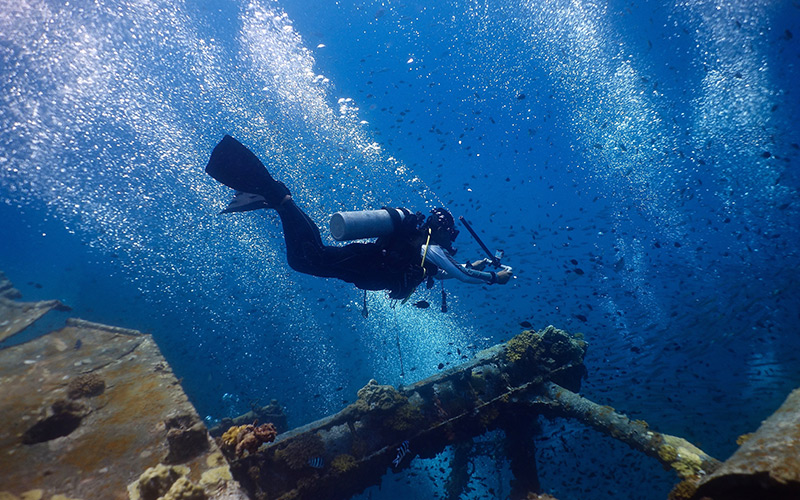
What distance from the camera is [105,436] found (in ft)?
13.0

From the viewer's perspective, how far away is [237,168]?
184 inches

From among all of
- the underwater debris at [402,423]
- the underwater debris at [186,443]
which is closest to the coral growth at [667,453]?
the underwater debris at [402,423]

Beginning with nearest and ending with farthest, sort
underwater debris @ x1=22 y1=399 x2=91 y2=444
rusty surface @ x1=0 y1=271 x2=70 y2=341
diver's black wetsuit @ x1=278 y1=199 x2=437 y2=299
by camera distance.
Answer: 1. underwater debris @ x1=22 y1=399 x2=91 y2=444
2. diver's black wetsuit @ x1=278 y1=199 x2=437 y2=299
3. rusty surface @ x1=0 y1=271 x2=70 y2=341

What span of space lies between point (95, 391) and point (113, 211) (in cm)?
5780

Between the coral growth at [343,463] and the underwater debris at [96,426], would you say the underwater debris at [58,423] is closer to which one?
the underwater debris at [96,426]

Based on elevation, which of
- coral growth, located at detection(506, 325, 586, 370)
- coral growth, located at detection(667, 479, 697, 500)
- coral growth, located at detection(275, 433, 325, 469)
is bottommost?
coral growth, located at detection(667, 479, 697, 500)

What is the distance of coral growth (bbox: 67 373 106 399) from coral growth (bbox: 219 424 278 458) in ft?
7.33

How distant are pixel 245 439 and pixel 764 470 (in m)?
4.91

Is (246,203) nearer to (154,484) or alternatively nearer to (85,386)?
(154,484)

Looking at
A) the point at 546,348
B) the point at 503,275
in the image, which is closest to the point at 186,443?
the point at 503,275

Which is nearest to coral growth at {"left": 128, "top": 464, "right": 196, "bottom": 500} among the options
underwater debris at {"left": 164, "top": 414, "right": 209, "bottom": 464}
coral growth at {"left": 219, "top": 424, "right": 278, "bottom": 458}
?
underwater debris at {"left": 164, "top": 414, "right": 209, "bottom": 464}

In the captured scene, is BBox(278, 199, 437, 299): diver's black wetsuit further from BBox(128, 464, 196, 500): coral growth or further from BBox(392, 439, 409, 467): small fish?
BBox(128, 464, 196, 500): coral growth

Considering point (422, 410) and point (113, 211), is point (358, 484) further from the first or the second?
point (113, 211)

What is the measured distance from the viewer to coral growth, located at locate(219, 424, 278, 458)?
412cm
